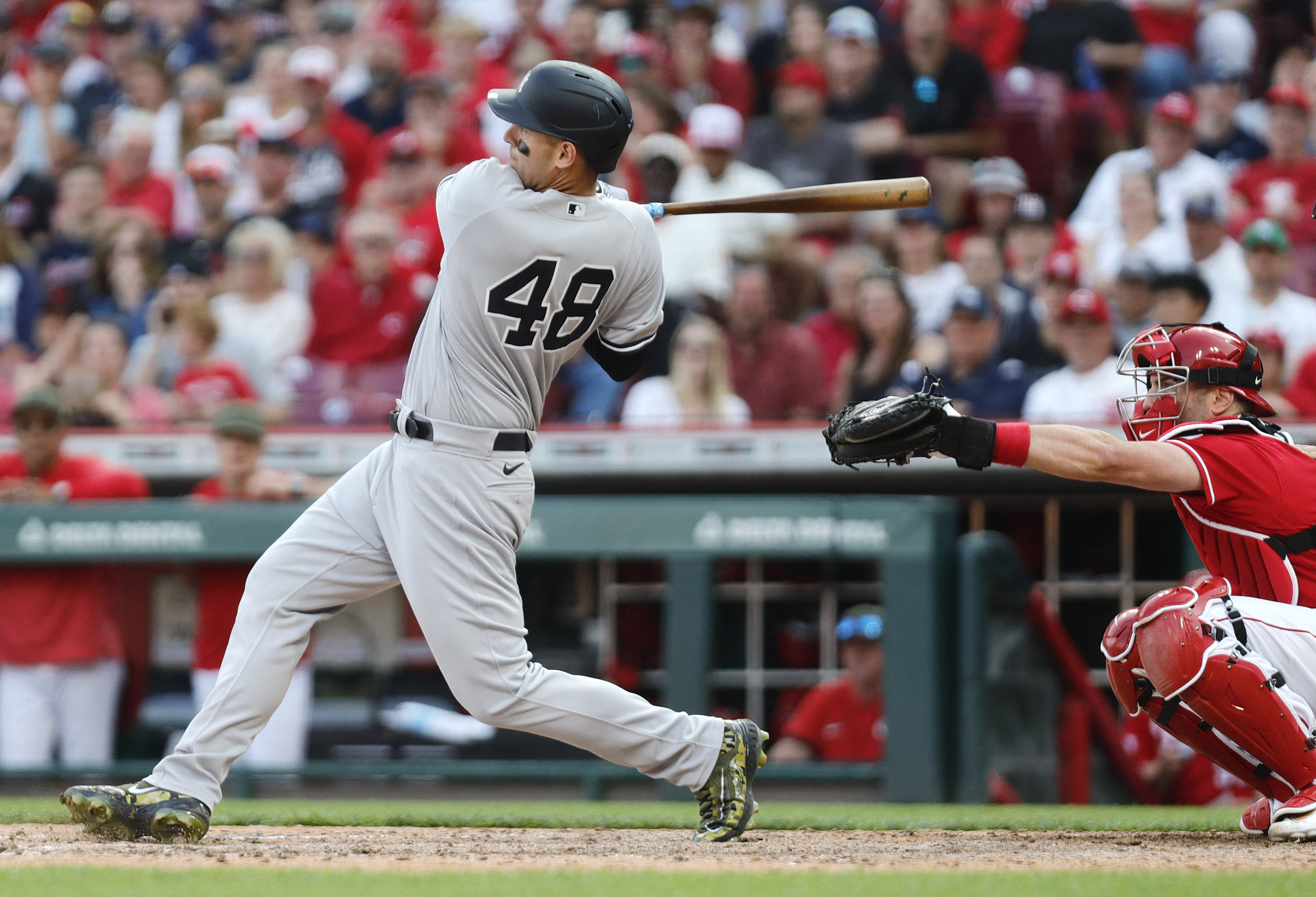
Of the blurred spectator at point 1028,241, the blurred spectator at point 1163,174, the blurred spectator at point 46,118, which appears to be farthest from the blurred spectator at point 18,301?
the blurred spectator at point 1163,174

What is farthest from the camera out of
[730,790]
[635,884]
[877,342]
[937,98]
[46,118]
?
[46,118]

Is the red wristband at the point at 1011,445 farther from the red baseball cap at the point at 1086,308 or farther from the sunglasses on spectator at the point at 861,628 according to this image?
the red baseball cap at the point at 1086,308

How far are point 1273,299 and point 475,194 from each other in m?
4.22

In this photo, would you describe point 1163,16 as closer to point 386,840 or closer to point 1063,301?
point 1063,301

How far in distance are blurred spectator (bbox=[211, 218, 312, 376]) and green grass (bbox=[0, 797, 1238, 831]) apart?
2903mm

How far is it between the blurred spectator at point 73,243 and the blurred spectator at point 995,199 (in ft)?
14.3

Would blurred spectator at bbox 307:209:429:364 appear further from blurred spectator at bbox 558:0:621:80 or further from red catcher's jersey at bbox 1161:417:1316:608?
red catcher's jersey at bbox 1161:417:1316:608

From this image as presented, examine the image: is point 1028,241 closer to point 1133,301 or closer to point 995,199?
point 995,199

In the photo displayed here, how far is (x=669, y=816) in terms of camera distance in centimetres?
430

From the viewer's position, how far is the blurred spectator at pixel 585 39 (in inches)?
347

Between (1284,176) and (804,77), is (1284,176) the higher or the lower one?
the lower one

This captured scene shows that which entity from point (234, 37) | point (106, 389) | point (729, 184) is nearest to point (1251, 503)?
point (729, 184)

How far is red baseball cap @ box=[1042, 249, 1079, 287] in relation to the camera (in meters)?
6.69

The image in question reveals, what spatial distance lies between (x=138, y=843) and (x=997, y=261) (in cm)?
474
